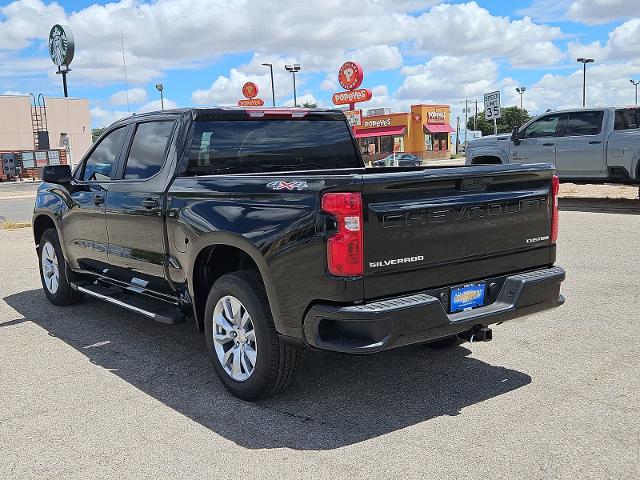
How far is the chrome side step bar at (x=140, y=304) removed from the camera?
5.13m

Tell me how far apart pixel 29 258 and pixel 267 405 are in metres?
7.91

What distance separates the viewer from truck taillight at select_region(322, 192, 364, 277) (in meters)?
3.71

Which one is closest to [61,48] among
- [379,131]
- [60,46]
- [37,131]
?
[60,46]

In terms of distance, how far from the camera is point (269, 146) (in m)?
5.60

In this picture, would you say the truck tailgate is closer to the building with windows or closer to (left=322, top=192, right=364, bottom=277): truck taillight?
(left=322, top=192, right=364, bottom=277): truck taillight

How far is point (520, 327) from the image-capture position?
6.02 meters

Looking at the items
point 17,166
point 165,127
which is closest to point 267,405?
point 165,127

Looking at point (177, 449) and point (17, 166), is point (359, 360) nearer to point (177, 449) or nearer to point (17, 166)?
point (177, 449)

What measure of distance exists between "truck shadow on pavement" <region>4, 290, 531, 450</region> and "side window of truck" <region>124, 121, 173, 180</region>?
1441 mm

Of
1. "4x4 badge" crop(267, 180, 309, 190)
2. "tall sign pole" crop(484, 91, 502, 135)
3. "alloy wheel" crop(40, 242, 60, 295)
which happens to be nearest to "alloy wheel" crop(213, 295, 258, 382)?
"4x4 badge" crop(267, 180, 309, 190)

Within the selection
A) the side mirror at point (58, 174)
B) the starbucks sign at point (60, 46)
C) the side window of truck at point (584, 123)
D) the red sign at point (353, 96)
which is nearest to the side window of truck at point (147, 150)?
the side mirror at point (58, 174)

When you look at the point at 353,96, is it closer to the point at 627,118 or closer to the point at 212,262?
the point at 627,118

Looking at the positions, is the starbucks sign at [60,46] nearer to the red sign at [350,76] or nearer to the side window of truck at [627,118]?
the red sign at [350,76]

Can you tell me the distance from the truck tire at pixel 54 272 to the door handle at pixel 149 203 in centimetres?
205
